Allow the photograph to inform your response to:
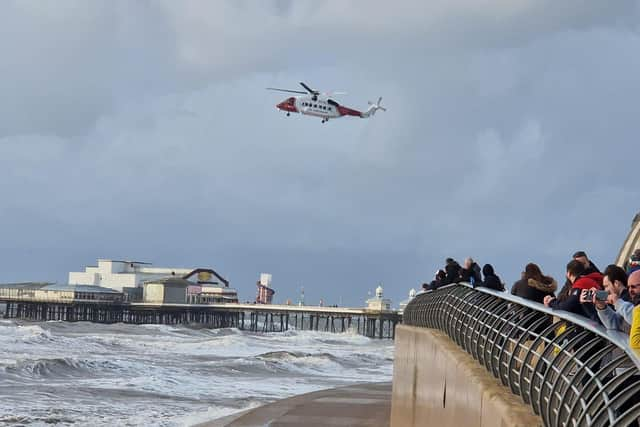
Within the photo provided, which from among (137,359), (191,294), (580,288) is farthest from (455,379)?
(191,294)

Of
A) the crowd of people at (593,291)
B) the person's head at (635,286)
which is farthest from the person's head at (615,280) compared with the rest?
the person's head at (635,286)

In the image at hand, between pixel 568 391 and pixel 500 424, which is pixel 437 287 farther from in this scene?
pixel 568 391

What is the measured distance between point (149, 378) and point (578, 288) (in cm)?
3328

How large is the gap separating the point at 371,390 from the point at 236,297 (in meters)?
92.4

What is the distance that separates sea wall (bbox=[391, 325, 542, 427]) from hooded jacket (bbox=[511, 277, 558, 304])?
2.46 ft

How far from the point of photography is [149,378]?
3875 cm

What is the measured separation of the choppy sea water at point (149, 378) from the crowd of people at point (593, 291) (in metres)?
16.8

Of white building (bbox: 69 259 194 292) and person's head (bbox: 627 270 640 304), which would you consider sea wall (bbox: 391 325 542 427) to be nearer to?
person's head (bbox: 627 270 640 304)

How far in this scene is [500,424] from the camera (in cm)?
618

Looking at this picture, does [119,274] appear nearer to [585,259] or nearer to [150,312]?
[150,312]

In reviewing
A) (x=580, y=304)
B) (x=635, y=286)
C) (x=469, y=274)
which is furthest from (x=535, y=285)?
(x=469, y=274)

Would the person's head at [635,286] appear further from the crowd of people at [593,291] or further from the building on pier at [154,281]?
the building on pier at [154,281]

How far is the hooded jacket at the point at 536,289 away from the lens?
895 cm

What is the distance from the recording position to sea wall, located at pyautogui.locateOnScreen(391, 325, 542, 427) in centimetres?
651
